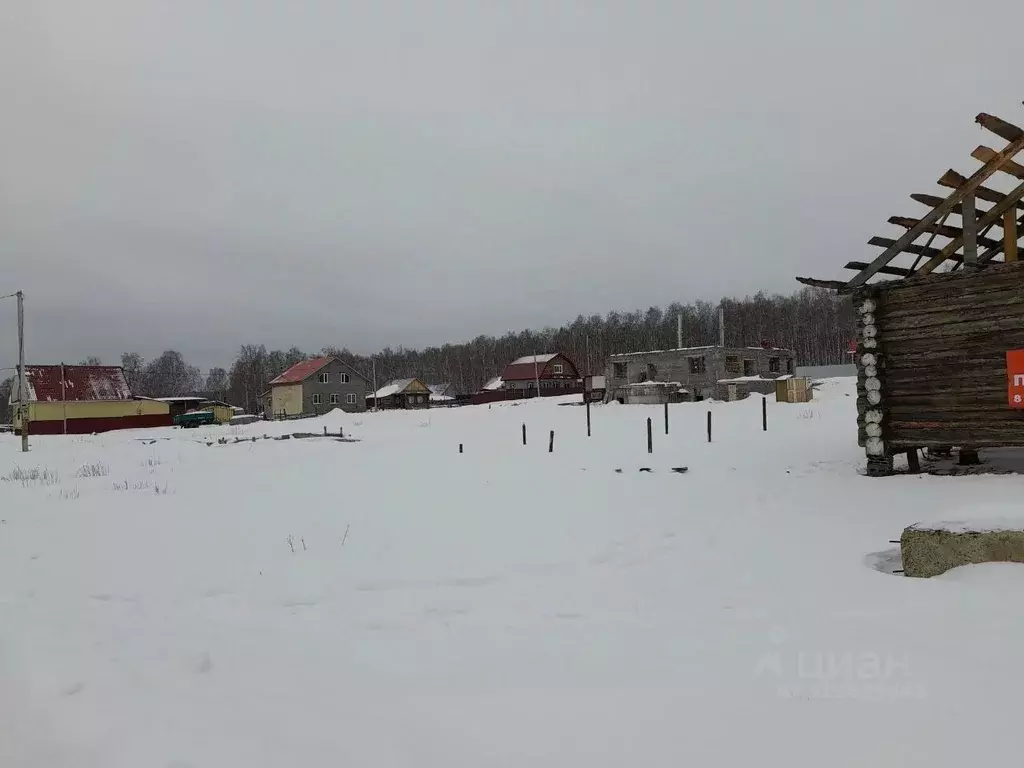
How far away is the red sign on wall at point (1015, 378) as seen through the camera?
1121cm

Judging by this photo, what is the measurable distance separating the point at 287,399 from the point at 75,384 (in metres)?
18.9

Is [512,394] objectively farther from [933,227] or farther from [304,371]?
[933,227]

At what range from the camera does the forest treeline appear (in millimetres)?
94688

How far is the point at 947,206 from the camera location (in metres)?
11.7

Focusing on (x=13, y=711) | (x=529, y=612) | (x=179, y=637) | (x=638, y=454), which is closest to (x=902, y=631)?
(x=529, y=612)

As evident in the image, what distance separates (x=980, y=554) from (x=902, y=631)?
6.14ft

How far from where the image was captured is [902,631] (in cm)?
482

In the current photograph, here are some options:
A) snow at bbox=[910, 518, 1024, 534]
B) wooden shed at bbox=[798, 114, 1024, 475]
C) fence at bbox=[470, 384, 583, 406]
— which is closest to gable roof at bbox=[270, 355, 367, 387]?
fence at bbox=[470, 384, 583, 406]

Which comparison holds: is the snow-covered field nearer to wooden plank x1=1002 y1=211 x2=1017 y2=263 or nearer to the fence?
wooden plank x1=1002 y1=211 x2=1017 y2=263

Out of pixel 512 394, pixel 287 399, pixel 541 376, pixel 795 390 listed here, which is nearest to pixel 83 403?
pixel 287 399

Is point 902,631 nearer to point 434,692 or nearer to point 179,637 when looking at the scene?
point 434,692

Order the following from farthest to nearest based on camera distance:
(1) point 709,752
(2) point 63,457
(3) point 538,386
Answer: (3) point 538,386 < (2) point 63,457 < (1) point 709,752

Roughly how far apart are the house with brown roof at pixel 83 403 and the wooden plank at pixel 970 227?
55.9 metres

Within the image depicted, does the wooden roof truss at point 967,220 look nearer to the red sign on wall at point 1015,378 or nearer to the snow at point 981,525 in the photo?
the red sign on wall at point 1015,378
